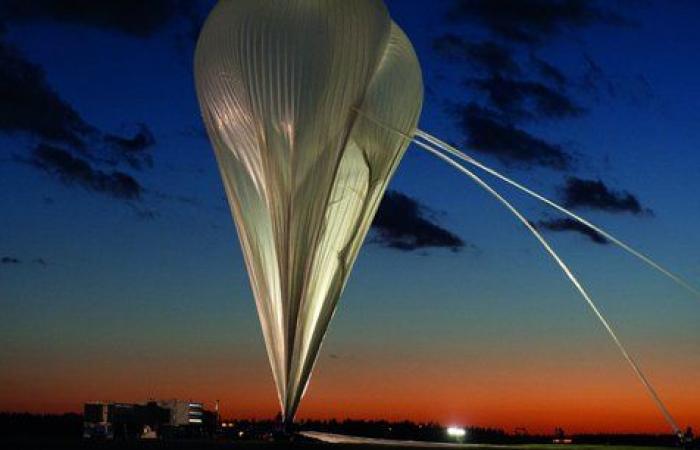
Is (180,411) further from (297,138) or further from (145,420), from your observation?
(297,138)

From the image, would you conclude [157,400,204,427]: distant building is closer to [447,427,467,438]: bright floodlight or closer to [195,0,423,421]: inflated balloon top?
[447,427,467,438]: bright floodlight

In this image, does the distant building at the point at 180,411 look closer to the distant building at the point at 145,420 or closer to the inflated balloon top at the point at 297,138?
the distant building at the point at 145,420

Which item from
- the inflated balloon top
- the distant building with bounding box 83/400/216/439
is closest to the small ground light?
the distant building with bounding box 83/400/216/439

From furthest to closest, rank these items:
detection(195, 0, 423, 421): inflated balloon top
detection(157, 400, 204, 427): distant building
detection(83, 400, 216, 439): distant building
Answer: detection(157, 400, 204, 427): distant building < detection(83, 400, 216, 439): distant building < detection(195, 0, 423, 421): inflated balloon top

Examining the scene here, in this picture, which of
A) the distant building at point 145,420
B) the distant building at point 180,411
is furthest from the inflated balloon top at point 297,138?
the distant building at point 180,411

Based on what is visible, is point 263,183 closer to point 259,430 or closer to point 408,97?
point 408,97

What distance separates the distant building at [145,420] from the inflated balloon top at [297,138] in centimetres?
2983

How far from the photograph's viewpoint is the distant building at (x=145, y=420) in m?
60.3

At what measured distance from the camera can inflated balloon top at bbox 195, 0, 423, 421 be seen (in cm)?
3170

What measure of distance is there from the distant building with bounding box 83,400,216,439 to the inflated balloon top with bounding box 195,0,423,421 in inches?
1174

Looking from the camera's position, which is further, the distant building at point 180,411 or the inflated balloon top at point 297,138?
the distant building at point 180,411

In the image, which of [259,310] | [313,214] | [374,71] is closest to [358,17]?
[374,71]

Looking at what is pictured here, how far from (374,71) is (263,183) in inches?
210

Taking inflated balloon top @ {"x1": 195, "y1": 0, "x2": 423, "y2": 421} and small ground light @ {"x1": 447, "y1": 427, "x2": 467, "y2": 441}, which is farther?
small ground light @ {"x1": 447, "y1": 427, "x2": 467, "y2": 441}
